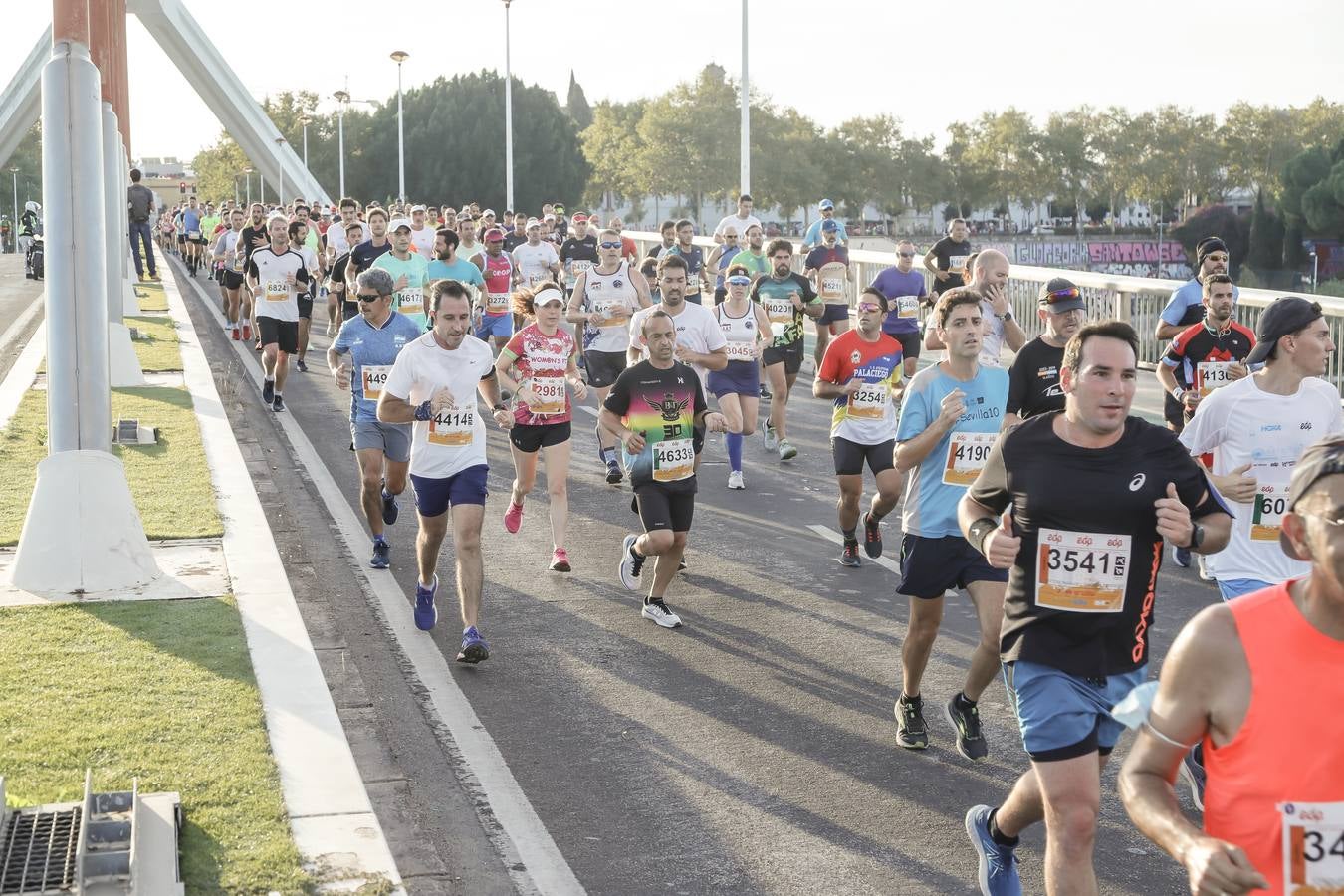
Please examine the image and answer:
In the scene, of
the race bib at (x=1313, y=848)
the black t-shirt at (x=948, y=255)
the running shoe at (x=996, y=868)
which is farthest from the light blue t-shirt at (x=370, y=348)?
the black t-shirt at (x=948, y=255)

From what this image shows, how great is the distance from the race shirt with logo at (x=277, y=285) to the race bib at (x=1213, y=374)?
36.1ft

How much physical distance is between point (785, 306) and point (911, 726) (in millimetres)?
9299

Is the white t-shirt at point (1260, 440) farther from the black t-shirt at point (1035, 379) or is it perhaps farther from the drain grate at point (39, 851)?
the drain grate at point (39, 851)

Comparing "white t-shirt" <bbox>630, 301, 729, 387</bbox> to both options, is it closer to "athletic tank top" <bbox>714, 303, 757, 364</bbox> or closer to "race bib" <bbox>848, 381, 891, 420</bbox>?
"athletic tank top" <bbox>714, 303, 757, 364</bbox>

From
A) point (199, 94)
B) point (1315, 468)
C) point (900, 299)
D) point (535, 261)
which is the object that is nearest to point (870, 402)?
point (900, 299)

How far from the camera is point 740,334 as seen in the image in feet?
48.1

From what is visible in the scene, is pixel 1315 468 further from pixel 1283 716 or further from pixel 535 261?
pixel 535 261

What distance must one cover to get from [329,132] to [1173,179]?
201ft

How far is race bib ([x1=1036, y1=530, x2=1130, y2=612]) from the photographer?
5219mm

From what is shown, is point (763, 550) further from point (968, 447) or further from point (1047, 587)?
point (1047, 587)

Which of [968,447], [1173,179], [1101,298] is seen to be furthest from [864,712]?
[1173,179]

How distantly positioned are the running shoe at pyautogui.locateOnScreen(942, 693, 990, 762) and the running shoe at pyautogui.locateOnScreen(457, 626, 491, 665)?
103 inches

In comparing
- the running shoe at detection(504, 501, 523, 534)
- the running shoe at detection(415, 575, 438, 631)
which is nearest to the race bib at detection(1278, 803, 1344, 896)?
the running shoe at detection(415, 575, 438, 631)

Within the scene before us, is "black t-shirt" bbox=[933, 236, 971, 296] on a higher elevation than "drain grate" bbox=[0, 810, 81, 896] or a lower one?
higher
